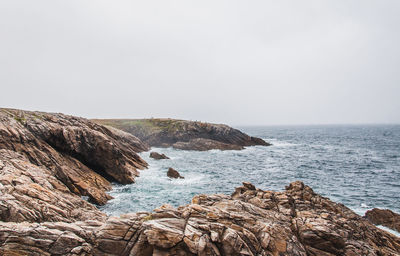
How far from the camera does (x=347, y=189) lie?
33.9 metres

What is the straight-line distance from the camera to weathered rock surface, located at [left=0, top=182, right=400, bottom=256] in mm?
9883

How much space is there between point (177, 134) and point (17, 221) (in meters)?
84.1

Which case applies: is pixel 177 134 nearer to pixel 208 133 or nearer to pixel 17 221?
pixel 208 133

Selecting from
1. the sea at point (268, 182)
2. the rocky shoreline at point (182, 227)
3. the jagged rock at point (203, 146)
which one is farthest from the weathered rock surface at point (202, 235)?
the jagged rock at point (203, 146)

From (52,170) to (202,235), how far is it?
2223 centimetres

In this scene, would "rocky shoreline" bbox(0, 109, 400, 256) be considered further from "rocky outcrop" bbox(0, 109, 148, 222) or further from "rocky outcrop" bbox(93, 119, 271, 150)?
"rocky outcrop" bbox(93, 119, 271, 150)

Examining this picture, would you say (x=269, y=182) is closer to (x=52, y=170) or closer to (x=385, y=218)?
(x=385, y=218)

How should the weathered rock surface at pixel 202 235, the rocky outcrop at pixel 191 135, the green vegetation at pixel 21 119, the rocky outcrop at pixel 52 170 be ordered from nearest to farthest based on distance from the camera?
1. the weathered rock surface at pixel 202 235
2. the rocky outcrop at pixel 52 170
3. the green vegetation at pixel 21 119
4. the rocky outcrop at pixel 191 135

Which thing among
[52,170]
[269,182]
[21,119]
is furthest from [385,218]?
[21,119]

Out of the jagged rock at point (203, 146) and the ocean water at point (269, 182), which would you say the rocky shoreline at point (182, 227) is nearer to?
the ocean water at point (269, 182)

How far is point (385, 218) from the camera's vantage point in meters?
22.4

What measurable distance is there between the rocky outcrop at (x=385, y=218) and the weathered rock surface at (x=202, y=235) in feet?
26.5

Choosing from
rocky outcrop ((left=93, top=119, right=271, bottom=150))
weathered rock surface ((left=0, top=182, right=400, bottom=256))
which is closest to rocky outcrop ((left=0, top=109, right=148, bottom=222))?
weathered rock surface ((left=0, top=182, right=400, bottom=256))

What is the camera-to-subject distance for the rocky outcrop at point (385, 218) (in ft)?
71.1
